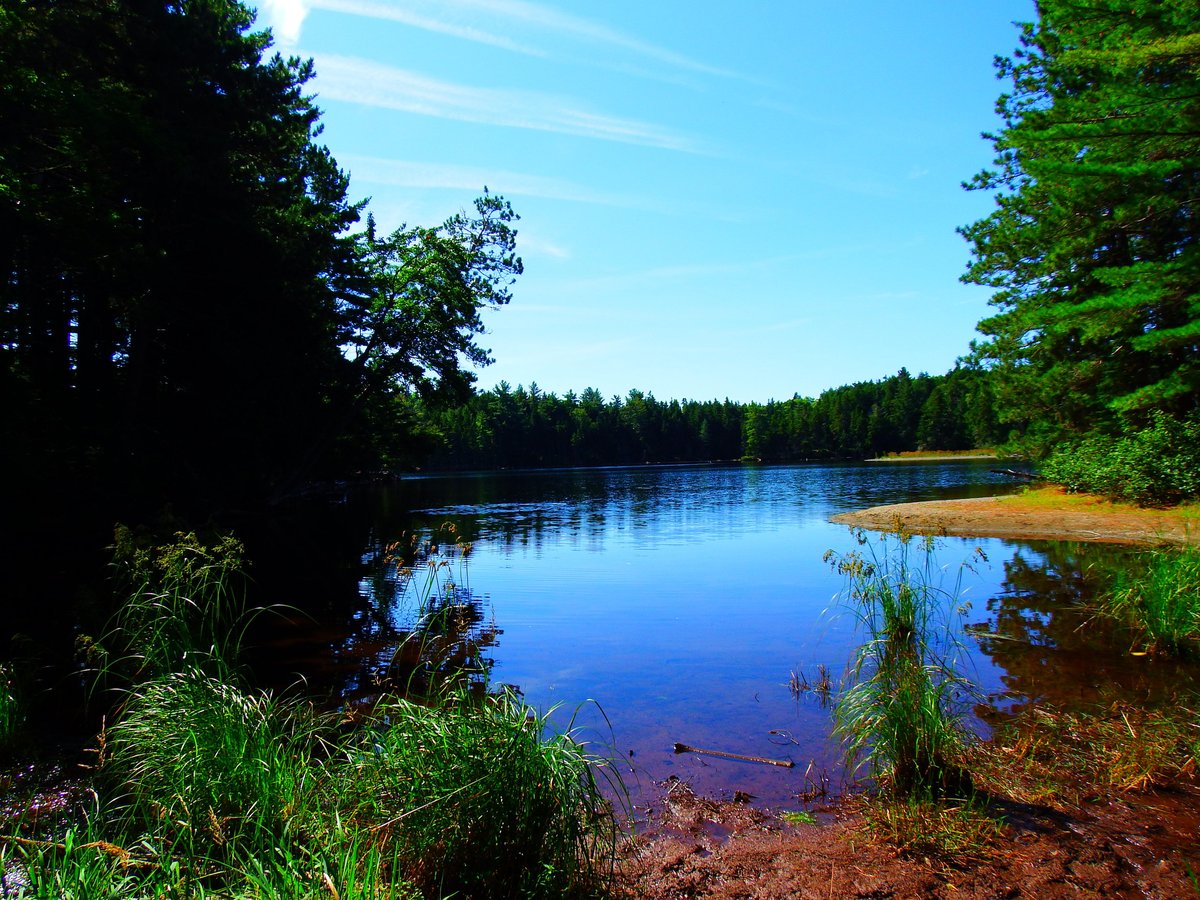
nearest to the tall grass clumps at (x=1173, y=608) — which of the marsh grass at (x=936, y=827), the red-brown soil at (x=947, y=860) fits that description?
the red-brown soil at (x=947, y=860)

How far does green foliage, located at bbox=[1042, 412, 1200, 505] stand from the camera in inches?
762

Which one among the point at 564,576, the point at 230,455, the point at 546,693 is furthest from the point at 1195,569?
the point at 230,455

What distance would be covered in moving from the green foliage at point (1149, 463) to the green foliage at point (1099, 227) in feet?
3.22

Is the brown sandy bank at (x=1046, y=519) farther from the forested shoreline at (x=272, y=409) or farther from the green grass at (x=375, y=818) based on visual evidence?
the green grass at (x=375, y=818)

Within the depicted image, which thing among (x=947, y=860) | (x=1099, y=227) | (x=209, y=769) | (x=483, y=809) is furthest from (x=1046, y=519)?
(x=209, y=769)

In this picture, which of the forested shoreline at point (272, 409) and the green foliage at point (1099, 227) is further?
the green foliage at point (1099, 227)

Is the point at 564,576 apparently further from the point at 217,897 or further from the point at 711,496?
the point at 711,496

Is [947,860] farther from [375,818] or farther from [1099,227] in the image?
[1099,227]

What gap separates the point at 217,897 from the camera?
112 inches

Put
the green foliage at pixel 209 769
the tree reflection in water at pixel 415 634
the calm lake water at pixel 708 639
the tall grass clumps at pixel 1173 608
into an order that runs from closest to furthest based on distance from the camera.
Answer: the green foliage at pixel 209 769, the tree reflection in water at pixel 415 634, the calm lake water at pixel 708 639, the tall grass clumps at pixel 1173 608

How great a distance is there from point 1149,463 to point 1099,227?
25.7 ft

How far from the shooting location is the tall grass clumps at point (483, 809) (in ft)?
10.9

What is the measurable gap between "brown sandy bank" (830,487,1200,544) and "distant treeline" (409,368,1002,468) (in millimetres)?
97616

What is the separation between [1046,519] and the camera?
20953mm
